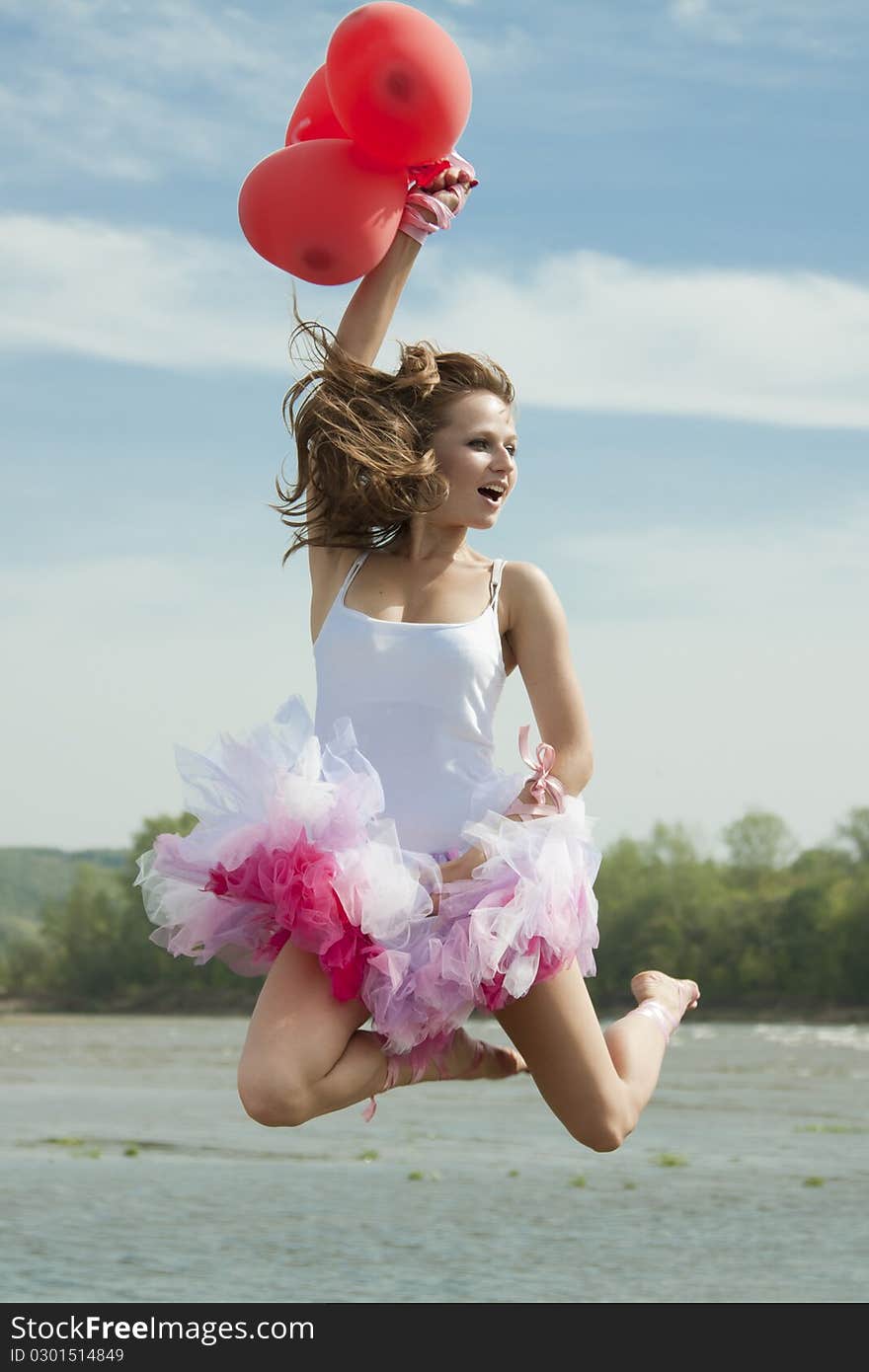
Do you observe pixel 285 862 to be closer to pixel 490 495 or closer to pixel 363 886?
pixel 363 886

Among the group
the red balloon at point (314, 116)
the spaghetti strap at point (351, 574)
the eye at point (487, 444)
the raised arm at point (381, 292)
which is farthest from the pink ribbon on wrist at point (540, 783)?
the red balloon at point (314, 116)

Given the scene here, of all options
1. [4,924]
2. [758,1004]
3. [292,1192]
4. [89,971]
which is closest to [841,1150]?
[292,1192]

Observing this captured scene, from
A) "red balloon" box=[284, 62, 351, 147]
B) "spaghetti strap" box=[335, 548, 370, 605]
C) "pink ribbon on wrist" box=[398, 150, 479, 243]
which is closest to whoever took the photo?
"spaghetti strap" box=[335, 548, 370, 605]

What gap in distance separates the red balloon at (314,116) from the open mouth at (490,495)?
119 cm

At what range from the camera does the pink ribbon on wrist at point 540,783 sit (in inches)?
180

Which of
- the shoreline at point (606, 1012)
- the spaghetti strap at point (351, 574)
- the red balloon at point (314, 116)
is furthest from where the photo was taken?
the shoreline at point (606, 1012)

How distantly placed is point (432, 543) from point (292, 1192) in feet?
81.3

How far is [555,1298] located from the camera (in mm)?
21281

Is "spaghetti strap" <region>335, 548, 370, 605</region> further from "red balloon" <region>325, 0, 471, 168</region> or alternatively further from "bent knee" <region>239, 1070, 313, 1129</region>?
"bent knee" <region>239, 1070, 313, 1129</region>

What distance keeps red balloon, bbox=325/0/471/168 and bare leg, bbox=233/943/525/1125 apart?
230 centimetres

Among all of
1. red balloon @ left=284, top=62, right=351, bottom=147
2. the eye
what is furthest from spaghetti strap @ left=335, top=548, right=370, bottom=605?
red balloon @ left=284, top=62, right=351, bottom=147

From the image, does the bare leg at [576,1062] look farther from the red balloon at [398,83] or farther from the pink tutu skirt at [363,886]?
the red balloon at [398,83]

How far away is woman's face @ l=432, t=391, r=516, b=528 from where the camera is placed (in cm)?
485

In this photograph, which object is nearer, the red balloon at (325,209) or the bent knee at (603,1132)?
the bent knee at (603,1132)
